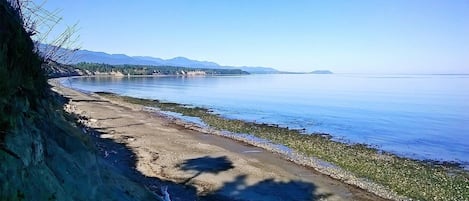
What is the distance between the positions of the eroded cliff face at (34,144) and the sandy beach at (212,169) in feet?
23.4

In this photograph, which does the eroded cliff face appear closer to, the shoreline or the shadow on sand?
the shadow on sand

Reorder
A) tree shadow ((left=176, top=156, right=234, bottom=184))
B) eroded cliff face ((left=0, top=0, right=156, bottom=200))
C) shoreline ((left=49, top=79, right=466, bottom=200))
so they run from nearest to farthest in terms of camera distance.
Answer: eroded cliff face ((left=0, top=0, right=156, bottom=200)) < shoreline ((left=49, top=79, right=466, bottom=200)) < tree shadow ((left=176, top=156, right=234, bottom=184))

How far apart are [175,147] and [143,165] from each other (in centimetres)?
575

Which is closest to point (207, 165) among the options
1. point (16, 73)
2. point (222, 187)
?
point (222, 187)

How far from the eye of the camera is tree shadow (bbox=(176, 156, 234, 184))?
67.7 feet

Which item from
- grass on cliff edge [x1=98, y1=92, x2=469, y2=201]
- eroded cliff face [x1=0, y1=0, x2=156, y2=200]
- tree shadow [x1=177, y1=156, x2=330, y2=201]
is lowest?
grass on cliff edge [x1=98, y1=92, x2=469, y2=201]

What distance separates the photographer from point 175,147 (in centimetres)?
2630

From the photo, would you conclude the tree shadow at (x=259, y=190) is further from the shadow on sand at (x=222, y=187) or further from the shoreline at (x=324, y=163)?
the shoreline at (x=324, y=163)

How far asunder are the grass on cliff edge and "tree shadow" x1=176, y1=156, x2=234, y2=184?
6.98 m

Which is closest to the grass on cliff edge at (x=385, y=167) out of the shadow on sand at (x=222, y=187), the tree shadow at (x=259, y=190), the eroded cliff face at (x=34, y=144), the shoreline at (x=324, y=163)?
the shoreline at (x=324, y=163)

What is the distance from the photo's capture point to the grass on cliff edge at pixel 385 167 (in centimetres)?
1958

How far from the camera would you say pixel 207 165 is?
21672 mm

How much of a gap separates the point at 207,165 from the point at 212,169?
85cm

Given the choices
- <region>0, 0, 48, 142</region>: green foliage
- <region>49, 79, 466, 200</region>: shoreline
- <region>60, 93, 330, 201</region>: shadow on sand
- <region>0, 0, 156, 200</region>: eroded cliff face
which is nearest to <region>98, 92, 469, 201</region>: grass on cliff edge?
<region>49, 79, 466, 200</region>: shoreline
